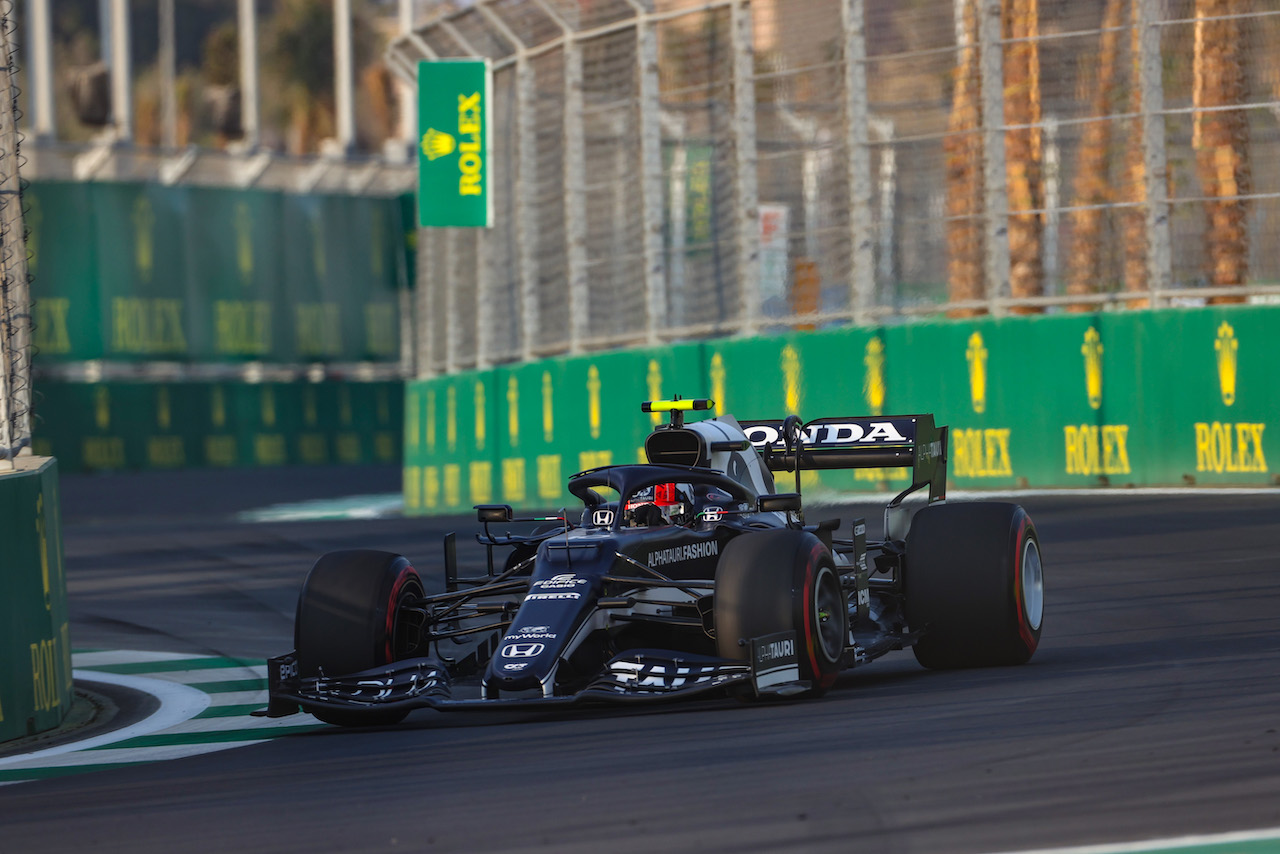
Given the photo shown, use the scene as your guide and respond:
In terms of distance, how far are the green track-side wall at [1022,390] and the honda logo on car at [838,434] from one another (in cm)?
802

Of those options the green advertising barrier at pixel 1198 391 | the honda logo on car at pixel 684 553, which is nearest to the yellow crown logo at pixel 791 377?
the green advertising barrier at pixel 1198 391

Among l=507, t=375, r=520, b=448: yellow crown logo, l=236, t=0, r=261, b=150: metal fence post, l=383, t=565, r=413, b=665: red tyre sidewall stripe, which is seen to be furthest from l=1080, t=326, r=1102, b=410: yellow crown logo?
l=236, t=0, r=261, b=150: metal fence post

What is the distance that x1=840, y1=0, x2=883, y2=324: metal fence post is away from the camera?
2048 cm

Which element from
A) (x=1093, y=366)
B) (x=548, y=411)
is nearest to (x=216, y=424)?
(x=548, y=411)

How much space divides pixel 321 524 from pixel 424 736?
52.6 feet

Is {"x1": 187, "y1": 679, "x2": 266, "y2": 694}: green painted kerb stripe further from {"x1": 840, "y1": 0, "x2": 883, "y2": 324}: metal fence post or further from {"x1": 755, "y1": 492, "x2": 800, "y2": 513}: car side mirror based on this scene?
{"x1": 840, "y1": 0, "x2": 883, "y2": 324}: metal fence post

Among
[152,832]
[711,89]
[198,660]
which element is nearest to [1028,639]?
[152,832]

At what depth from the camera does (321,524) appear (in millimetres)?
23641

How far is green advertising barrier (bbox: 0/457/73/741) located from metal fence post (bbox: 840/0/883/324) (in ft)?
40.8

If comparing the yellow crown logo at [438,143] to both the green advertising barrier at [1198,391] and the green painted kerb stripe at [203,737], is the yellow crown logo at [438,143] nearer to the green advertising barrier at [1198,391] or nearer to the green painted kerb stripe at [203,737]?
the green advertising barrier at [1198,391]

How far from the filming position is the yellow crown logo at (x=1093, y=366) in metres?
18.2

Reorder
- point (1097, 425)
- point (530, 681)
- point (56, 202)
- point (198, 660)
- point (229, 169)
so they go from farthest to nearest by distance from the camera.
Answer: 1. point (229, 169)
2. point (56, 202)
3. point (1097, 425)
4. point (198, 660)
5. point (530, 681)

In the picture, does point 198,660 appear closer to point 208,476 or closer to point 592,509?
point 592,509

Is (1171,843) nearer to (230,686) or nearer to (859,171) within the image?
(230,686)
